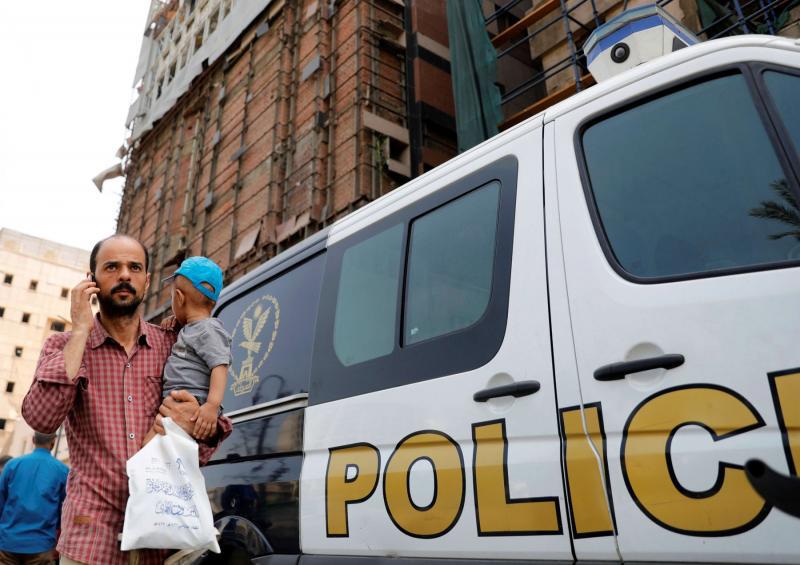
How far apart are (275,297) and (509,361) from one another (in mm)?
1758

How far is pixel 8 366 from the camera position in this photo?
5144cm

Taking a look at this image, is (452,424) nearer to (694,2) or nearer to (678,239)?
(678,239)

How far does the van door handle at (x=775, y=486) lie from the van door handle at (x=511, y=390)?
0.72 meters

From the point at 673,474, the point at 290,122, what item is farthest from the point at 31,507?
the point at 290,122

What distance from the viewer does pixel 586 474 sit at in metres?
1.77

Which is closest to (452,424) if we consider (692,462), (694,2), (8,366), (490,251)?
(490,251)

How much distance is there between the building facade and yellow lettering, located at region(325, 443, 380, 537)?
181 feet

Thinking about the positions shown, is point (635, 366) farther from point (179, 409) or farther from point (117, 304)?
point (117, 304)

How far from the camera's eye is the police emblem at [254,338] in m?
3.29

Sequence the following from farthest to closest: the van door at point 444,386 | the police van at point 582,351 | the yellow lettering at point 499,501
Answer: the van door at point 444,386, the yellow lettering at point 499,501, the police van at point 582,351

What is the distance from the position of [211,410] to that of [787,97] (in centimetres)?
200

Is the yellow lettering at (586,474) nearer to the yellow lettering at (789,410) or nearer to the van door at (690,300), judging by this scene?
the van door at (690,300)

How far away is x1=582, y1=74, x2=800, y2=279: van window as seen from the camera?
67.3 inches

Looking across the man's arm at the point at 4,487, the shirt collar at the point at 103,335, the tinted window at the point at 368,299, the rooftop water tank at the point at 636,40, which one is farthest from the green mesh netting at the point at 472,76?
the shirt collar at the point at 103,335
